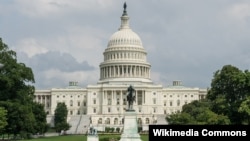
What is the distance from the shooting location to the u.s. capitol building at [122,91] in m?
154

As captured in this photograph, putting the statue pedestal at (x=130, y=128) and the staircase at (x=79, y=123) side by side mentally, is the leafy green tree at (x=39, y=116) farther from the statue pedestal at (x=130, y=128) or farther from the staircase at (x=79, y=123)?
the staircase at (x=79, y=123)

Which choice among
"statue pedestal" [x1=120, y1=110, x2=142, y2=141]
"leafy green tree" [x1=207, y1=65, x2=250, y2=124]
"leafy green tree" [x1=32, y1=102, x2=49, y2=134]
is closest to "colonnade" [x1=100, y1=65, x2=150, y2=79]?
"leafy green tree" [x1=32, y1=102, x2=49, y2=134]

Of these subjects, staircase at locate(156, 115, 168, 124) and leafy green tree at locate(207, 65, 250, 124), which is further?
staircase at locate(156, 115, 168, 124)

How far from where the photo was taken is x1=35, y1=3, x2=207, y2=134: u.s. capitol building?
154 meters

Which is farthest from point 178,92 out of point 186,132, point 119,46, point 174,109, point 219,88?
point 186,132

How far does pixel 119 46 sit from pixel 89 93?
55.0 feet

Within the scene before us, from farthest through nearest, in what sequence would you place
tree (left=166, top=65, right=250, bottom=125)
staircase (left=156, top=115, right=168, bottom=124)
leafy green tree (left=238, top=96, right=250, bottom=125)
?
1. staircase (left=156, top=115, right=168, bottom=124)
2. tree (left=166, top=65, right=250, bottom=125)
3. leafy green tree (left=238, top=96, right=250, bottom=125)

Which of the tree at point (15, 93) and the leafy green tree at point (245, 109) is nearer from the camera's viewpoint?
the leafy green tree at point (245, 109)

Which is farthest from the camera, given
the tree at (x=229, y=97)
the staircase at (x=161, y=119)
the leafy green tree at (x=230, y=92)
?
the staircase at (x=161, y=119)

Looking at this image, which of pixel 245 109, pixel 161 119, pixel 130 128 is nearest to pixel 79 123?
pixel 161 119

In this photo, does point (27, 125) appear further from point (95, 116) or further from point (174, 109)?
point (174, 109)

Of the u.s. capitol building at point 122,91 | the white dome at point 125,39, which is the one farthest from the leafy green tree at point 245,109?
the white dome at point 125,39

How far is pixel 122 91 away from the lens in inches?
6058

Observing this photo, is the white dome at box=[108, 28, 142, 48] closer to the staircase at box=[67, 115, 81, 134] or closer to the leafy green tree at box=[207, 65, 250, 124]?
the staircase at box=[67, 115, 81, 134]
